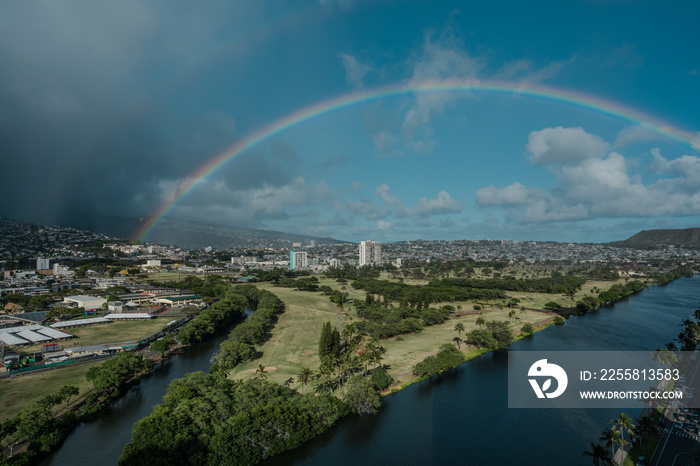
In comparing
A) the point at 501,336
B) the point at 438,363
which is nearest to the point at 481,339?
the point at 501,336

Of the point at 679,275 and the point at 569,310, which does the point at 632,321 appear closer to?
the point at 569,310

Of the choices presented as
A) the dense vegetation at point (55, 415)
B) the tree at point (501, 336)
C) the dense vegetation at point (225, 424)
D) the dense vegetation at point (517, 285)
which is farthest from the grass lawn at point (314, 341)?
the dense vegetation at point (517, 285)

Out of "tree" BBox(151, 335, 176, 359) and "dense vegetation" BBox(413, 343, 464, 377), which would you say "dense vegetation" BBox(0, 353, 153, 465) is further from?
"dense vegetation" BBox(413, 343, 464, 377)

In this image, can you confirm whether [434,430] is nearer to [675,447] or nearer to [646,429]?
[646,429]

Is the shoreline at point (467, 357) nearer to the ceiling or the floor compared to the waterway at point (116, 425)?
nearer to the ceiling

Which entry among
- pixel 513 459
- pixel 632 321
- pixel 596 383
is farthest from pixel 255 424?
pixel 632 321

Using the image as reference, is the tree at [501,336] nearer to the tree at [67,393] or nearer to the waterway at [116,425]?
the waterway at [116,425]
